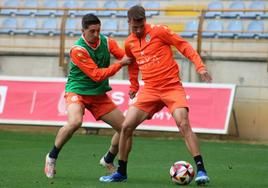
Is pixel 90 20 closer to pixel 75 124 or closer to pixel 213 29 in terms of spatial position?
pixel 75 124

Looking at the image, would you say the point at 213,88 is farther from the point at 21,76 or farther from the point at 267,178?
the point at 267,178

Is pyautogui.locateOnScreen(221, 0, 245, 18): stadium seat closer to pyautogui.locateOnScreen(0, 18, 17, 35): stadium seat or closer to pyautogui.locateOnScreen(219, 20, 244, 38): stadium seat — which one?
pyautogui.locateOnScreen(219, 20, 244, 38): stadium seat

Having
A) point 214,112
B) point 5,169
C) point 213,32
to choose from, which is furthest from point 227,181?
point 213,32

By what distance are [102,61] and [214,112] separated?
9.66 metres

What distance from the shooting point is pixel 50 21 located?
2594 cm

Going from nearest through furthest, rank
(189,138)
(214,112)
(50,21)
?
(189,138) → (214,112) → (50,21)

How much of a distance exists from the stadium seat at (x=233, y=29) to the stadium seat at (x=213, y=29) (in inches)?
6.7

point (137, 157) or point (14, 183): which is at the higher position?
point (14, 183)

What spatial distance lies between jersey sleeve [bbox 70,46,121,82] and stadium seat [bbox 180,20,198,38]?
40.4ft

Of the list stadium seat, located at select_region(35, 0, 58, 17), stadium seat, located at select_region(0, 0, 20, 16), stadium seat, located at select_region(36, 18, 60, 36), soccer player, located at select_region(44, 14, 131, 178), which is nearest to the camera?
soccer player, located at select_region(44, 14, 131, 178)

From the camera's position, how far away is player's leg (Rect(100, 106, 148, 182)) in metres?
10.9

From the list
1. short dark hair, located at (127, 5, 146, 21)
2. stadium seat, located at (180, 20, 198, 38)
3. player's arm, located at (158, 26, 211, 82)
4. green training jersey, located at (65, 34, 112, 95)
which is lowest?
stadium seat, located at (180, 20, 198, 38)

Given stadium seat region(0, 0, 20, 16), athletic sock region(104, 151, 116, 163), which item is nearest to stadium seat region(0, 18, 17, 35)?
stadium seat region(0, 0, 20, 16)

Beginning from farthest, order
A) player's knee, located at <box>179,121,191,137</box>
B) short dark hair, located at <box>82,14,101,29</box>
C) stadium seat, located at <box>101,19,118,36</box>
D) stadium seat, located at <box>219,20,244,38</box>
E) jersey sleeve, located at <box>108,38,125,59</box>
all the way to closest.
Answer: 1. stadium seat, located at <box>101,19,118,36</box>
2. stadium seat, located at <box>219,20,244,38</box>
3. jersey sleeve, located at <box>108,38,125,59</box>
4. short dark hair, located at <box>82,14,101,29</box>
5. player's knee, located at <box>179,121,191,137</box>
